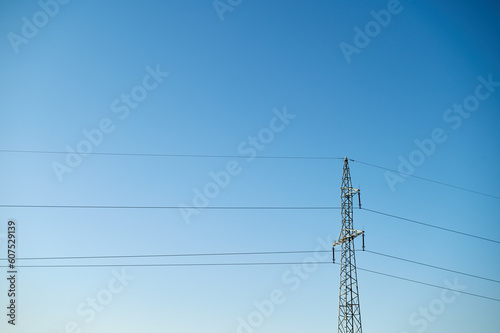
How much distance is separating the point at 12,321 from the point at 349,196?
31.1 meters

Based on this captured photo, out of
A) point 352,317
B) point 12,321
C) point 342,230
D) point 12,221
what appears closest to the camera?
point 12,321

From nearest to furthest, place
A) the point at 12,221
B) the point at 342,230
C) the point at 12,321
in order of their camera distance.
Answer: the point at 12,321, the point at 12,221, the point at 342,230

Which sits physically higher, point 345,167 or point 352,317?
point 345,167

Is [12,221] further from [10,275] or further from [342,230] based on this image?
[342,230]

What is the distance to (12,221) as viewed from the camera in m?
38.9

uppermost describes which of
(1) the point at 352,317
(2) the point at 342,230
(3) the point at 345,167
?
(3) the point at 345,167

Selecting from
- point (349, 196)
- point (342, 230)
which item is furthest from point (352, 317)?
point (349, 196)

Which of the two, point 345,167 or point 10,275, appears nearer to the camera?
point 10,275

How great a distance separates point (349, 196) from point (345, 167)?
116 inches

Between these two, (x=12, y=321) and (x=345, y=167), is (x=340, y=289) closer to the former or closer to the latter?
(x=345, y=167)

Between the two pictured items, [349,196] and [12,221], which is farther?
[349,196]

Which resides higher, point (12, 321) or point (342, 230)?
point (342, 230)

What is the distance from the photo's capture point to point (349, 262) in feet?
143

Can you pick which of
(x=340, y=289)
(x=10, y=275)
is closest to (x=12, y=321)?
(x=10, y=275)
